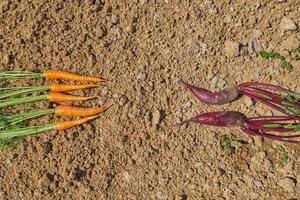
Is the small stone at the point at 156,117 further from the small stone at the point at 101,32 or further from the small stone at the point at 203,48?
the small stone at the point at 101,32

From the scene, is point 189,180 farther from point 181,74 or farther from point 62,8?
point 62,8

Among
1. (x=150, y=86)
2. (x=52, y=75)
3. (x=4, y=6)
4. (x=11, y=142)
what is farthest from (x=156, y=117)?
(x=4, y=6)

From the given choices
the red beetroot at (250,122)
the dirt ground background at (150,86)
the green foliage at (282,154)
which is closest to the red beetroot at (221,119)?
the red beetroot at (250,122)

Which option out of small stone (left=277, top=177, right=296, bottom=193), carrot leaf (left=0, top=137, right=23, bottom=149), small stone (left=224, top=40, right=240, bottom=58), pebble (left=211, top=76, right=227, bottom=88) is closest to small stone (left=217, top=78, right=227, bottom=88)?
pebble (left=211, top=76, right=227, bottom=88)

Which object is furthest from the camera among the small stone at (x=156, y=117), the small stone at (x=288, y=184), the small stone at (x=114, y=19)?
the small stone at (x=114, y=19)

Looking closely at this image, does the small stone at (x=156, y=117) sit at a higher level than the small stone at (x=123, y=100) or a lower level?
lower

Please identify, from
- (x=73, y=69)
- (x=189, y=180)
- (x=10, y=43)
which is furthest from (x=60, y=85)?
(x=189, y=180)

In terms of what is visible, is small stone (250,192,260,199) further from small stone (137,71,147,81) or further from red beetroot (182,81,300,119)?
small stone (137,71,147,81)

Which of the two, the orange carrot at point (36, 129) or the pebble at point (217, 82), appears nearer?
the orange carrot at point (36, 129)

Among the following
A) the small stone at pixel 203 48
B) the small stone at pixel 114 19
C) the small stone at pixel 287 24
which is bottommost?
the small stone at pixel 203 48

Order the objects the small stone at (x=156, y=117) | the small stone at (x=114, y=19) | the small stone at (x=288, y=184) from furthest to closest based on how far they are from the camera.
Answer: the small stone at (x=114, y=19) → the small stone at (x=156, y=117) → the small stone at (x=288, y=184)
